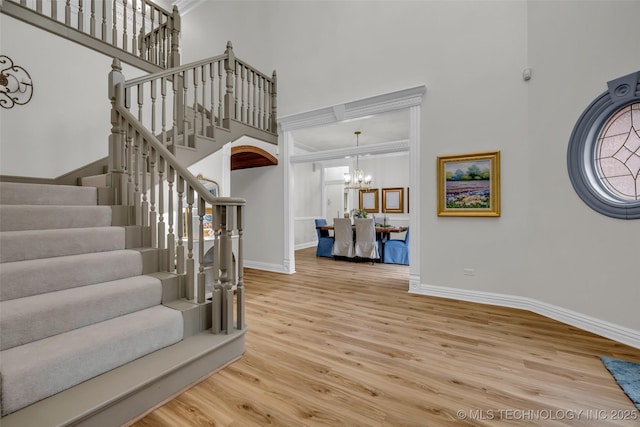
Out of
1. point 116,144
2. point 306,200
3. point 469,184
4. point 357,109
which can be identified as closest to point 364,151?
point 357,109

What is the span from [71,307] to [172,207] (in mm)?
887

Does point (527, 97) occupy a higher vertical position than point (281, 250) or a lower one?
higher

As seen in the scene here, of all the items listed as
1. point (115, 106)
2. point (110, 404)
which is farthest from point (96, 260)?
point (115, 106)

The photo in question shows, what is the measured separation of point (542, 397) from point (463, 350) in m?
0.60

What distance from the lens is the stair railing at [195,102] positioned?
3010mm

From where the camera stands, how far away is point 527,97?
3201 millimetres

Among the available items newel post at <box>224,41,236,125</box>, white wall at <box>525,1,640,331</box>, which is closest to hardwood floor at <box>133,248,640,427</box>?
white wall at <box>525,1,640,331</box>

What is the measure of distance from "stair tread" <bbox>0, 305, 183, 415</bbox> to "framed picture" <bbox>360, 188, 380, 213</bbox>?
7.84 meters

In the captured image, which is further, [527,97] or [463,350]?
[527,97]

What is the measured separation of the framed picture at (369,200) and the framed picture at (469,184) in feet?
18.1

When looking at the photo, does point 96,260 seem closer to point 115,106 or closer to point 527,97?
point 115,106

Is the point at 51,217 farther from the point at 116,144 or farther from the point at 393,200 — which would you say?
the point at 393,200

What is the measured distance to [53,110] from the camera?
3.19m

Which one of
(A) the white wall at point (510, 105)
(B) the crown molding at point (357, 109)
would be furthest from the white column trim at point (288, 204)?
(A) the white wall at point (510, 105)
